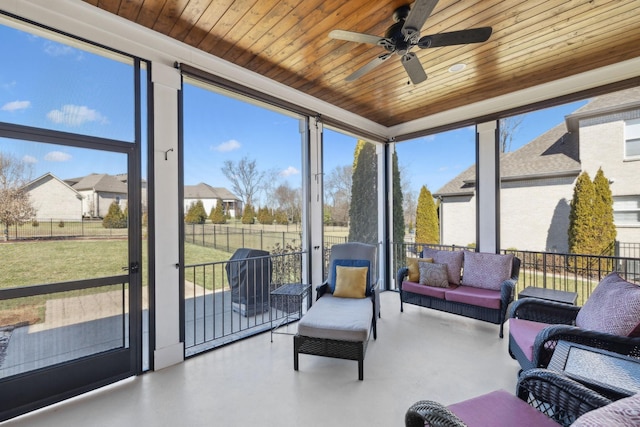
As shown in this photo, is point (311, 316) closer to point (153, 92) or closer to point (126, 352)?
point (126, 352)

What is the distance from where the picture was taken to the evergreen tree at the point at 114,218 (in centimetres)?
238

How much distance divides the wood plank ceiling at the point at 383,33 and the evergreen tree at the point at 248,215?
1619 mm

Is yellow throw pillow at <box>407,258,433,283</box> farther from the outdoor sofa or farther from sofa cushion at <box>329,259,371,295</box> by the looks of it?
sofa cushion at <box>329,259,371,295</box>

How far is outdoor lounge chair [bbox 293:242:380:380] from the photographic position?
2459 mm

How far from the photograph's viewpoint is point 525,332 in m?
2.27

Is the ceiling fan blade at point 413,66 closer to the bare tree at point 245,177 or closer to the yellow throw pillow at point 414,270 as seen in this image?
the bare tree at point 245,177

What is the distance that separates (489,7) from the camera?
2.22 meters

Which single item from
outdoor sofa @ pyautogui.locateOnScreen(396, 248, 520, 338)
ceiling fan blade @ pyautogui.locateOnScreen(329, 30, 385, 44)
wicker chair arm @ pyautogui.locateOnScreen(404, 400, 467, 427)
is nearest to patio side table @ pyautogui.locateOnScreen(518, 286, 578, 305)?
outdoor sofa @ pyautogui.locateOnScreen(396, 248, 520, 338)

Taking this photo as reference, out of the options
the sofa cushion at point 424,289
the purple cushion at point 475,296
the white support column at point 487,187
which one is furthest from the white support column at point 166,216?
the white support column at point 487,187

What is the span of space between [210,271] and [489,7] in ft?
12.2

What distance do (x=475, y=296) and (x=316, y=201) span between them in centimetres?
238

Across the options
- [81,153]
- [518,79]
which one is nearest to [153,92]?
[81,153]

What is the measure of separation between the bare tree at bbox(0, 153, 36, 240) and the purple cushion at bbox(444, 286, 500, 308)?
4.28 m

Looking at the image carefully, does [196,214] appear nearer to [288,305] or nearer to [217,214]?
[217,214]
